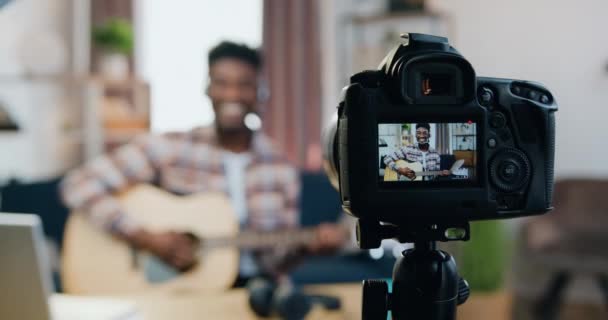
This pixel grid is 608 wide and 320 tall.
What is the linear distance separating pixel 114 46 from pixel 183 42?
0.46 metres

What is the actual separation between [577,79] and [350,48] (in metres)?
1.17

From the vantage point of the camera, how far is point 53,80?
264 cm

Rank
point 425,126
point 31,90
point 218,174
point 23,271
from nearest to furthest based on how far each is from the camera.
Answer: point 425,126, point 23,271, point 218,174, point 31,90

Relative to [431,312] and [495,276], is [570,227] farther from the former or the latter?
[431,312]

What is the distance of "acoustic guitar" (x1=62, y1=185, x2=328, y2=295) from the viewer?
7.15 feet

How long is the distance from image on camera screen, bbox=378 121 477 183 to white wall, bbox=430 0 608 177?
105 inches

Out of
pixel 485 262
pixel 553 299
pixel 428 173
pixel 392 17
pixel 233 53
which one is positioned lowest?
pixel 553 299

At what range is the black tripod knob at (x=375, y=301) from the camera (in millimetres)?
730

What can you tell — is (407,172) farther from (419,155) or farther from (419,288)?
(419,288)

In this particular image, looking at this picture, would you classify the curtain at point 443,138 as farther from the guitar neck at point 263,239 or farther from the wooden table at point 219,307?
the guitar neck at point 263,239

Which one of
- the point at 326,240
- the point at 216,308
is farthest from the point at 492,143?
the point at 326,240

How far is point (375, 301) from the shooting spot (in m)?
0.73

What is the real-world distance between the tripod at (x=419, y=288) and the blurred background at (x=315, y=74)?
219 centimetres

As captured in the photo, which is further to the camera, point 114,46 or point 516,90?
point 114,46
